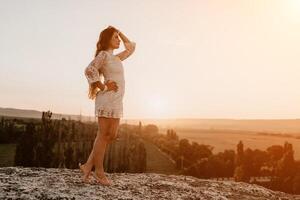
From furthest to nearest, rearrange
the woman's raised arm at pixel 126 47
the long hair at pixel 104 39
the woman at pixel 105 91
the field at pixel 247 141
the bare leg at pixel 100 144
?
1. the field at pixel 247 141
2. the woman's raised arm at pixel 126 47
3. the long hair at pixel 104 39
4. the bare leg at pixel 100 144
5. the woman at pixel 105 91

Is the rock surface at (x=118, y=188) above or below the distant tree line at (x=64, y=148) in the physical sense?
above

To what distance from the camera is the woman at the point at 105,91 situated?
288 inches

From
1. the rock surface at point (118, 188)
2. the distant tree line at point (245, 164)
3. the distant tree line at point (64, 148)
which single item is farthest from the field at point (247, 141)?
the rock surface at point (118, 188)

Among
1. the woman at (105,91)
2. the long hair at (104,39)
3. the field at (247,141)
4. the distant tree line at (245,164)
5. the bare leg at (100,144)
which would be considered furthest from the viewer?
the field at (247,141)

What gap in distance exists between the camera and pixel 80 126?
219ft

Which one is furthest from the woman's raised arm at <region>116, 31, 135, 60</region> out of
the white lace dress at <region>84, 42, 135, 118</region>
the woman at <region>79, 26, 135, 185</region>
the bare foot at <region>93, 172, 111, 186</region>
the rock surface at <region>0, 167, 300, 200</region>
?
the rock surface at <region>0, 167, 300, 200</region>

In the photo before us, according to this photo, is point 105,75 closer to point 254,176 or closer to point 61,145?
point 61,145

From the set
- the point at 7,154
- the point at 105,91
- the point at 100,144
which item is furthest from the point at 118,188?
the point at 7,154

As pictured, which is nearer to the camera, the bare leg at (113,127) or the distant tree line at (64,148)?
the bare leg at (113,127)

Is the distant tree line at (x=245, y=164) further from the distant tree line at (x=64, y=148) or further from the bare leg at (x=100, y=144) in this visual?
the bare leg at (x=100, y=144)

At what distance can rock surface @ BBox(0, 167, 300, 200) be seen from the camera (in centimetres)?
647

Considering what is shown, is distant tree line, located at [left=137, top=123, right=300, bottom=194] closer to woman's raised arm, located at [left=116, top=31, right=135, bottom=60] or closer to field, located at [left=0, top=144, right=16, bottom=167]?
field, located at [left=0, top=144, right=16, bottom=167]

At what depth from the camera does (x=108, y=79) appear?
738cm

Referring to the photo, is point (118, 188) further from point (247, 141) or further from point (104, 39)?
point (247, 141)
